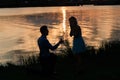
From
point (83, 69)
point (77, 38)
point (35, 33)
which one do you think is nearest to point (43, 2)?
point (35, 33)

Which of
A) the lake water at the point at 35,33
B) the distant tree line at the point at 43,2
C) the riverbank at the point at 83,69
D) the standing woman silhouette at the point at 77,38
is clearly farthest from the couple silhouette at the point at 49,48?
the distant tree line at the point at 43,2

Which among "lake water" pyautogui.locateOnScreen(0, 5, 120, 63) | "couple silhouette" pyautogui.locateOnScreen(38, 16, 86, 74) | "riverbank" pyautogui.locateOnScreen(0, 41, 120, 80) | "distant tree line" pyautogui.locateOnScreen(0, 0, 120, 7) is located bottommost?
"distant tree line" pyautogui.locateOnScreen(0, 0, 120, 7)

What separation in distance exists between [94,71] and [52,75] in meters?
1.48

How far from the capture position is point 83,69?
14.2 meters

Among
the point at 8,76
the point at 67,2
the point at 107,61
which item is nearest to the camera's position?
the point at 8,76

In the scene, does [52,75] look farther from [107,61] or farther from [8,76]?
[107,61]

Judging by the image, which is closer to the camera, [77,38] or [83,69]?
[77,38]

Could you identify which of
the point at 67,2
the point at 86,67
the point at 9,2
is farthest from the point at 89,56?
the point at 67,2

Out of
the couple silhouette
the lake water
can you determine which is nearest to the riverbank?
the couple silhouette

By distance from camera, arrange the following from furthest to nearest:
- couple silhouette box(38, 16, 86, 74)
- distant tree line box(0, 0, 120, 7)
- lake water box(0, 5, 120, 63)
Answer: distant tree line box(0, 0, 120, 7)
lake water box(0, 5, 120, 63)
couple silhouette box(38, 16, 86, 74)

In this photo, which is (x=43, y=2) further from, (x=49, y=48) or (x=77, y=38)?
(x=49, y=48)

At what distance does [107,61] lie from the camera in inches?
612

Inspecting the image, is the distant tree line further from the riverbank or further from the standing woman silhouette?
the standing woman silhouette

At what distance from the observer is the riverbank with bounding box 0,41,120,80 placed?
13.0m
